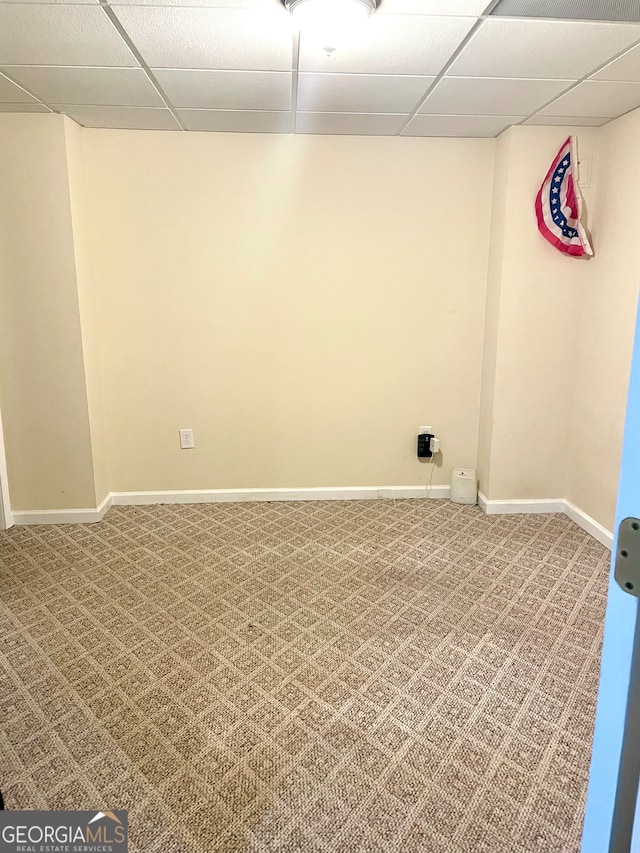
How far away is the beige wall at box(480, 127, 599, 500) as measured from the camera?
9.66ft

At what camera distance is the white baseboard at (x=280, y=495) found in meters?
3.45

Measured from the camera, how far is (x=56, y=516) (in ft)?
10.6

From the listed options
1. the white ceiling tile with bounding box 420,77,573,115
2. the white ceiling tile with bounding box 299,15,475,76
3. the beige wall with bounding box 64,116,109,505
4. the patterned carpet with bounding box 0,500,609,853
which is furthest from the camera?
the beige wall with bounding box 64,116,109,505

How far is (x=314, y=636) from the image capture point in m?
2.15

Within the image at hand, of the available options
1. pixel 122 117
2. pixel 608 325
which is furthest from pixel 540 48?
pixel 122 117

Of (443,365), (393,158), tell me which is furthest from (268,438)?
(393,158)

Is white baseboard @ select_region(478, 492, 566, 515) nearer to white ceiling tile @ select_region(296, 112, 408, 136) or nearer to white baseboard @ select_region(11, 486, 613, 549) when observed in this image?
white baseboard @ select_region(11, 486, 613, 549)

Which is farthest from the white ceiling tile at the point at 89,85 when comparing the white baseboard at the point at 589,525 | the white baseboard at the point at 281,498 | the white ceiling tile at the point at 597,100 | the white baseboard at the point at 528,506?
the white baseboard at the point at 589,525

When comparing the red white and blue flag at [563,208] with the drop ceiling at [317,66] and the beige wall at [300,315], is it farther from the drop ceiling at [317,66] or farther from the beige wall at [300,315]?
the drop ceiling at [317,66]

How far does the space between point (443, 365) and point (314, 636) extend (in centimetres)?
193

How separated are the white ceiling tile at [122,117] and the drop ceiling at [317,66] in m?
0.01

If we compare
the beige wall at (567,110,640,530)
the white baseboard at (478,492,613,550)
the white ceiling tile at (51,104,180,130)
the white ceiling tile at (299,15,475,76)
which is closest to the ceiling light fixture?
the white ceiling tile at (299,15,475,76)

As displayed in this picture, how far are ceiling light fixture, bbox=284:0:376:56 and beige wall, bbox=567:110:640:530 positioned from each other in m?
1.63

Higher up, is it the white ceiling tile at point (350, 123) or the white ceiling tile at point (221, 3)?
the white ceiling tile at point (350, 123)
